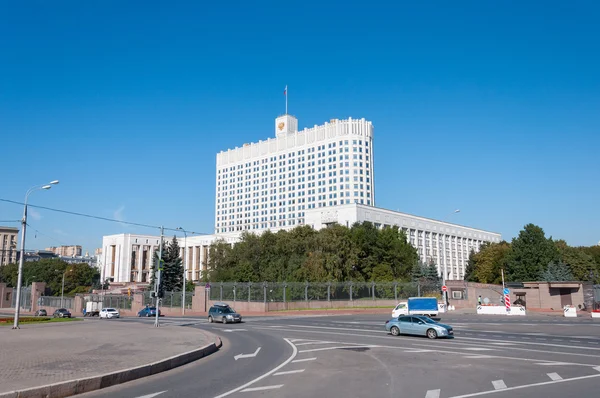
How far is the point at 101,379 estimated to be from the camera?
40.7 ft

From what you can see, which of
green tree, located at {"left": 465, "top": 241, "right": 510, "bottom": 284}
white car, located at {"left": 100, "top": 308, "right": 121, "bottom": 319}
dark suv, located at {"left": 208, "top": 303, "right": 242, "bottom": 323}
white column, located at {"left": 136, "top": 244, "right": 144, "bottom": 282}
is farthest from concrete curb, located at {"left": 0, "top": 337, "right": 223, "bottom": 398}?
white column, located at {"left": 136, "top": 244, "right": 144, "bottom": 282}

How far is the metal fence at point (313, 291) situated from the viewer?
58541 millimetres

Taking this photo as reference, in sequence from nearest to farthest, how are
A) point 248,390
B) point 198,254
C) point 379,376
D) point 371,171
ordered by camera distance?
point 248,390
point 379,376
point 371,171
point 198,254

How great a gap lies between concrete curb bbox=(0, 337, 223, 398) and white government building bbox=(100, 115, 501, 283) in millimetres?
113920

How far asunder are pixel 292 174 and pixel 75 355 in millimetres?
144486

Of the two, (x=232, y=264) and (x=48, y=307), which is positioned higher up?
(x=232, y=264)

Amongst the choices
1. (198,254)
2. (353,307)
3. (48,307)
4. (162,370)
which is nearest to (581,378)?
(162,370)

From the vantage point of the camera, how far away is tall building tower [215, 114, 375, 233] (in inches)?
5846

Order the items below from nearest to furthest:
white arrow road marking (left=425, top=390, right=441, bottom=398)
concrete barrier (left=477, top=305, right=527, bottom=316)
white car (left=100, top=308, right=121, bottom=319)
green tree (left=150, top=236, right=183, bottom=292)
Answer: white arrow road marking (left=425, top=390, right=441, bottom=398), concrete barrier (left=477, top=305, right=527, bottom=316), white car (left=100, top=308, right=121, bottom=319), green tree (left=150, top=236, right=183, bottom=292)

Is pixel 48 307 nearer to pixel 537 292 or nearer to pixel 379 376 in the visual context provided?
pixel 537 292

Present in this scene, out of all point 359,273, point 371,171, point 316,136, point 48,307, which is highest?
point 316,136

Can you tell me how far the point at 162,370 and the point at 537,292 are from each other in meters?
54.3

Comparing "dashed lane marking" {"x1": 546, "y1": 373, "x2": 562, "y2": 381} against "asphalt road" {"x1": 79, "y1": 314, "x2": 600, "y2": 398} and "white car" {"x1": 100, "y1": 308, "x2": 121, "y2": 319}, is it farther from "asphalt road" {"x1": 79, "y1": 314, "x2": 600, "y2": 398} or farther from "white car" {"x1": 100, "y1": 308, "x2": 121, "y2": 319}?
"white car" {"x1": 100, "y1": 308, "x2": 121, "y2": 319}

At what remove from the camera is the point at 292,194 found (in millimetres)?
159875
